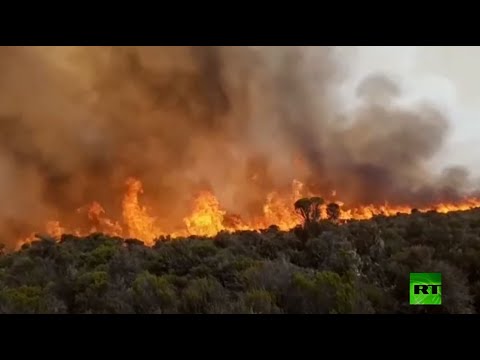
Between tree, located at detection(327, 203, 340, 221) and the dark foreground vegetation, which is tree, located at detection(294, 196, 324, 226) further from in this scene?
the dark foreground vegetation

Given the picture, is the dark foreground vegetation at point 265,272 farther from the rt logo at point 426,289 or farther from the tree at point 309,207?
the tree at point 309,207

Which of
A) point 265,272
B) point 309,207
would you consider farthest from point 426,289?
point 309,207

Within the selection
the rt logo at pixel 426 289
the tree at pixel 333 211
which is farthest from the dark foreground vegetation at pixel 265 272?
the tree at pixel 333 211

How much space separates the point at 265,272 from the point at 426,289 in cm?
208

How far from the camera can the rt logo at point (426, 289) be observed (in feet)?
25.5

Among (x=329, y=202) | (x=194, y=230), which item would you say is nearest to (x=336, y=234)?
(x=329, y=202)

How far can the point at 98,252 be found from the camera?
11.6m

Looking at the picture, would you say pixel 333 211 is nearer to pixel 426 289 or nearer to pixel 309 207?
pixel 309 207

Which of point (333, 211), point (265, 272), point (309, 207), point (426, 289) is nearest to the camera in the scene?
point (426, 289)

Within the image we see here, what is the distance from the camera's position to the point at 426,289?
7.92 m

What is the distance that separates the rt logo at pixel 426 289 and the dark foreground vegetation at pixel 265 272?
0.08 meters

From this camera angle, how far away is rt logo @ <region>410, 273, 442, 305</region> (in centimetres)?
777

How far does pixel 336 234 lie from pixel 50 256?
561 centimetres
